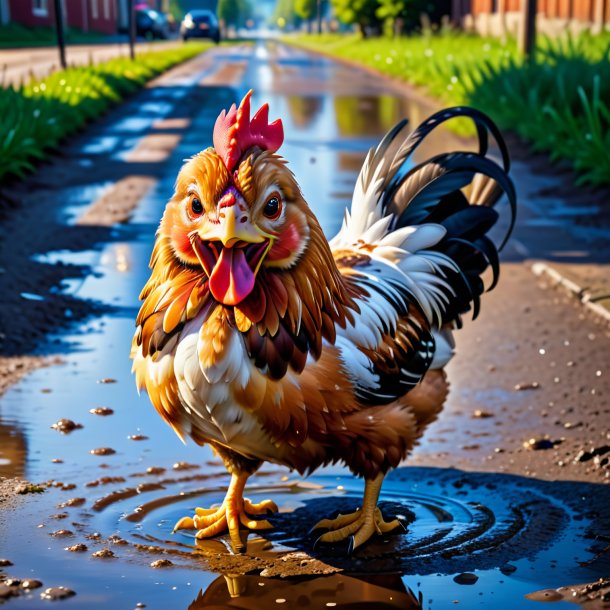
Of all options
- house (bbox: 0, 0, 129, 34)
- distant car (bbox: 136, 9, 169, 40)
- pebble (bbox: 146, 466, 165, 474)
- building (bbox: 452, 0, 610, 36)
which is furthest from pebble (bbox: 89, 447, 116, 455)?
distant car (bbox: 136, 9, 169, 40)

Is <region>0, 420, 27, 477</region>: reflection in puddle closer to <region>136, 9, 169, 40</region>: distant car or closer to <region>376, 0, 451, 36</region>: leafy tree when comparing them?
<region>376, 0, 451, 36</region>: leafy tree

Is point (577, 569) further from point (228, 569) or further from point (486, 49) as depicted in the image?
point (486, 49)

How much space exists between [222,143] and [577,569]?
5.84ft

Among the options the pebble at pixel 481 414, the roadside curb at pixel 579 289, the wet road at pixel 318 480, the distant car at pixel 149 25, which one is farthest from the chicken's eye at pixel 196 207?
the distant car at pixel 149 25

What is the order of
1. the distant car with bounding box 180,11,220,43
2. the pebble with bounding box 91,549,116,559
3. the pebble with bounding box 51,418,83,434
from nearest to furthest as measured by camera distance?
the pebble with bounding box 91,549,116,559 < the pebble with bounding box 51,418,83,434 < the distant car with bounding box 180,11,220,43

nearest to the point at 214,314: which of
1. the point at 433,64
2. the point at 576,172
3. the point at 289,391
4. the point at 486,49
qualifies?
the point at 289,391

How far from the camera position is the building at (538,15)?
24.2m

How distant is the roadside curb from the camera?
6866mm

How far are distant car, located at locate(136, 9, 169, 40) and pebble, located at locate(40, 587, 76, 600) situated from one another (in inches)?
2481

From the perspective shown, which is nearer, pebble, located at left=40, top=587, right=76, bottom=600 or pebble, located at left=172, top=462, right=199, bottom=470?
pebble, located at left=40, top=587, right=76, bottom=600

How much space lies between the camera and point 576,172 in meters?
11.3

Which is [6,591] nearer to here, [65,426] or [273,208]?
[273,208]

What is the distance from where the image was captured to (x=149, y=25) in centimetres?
6531

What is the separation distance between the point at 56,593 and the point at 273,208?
1.35 m
